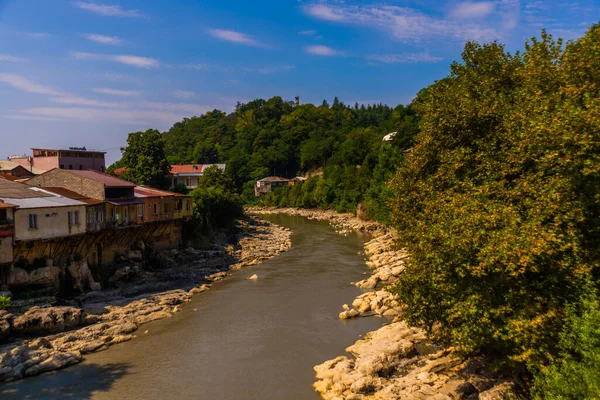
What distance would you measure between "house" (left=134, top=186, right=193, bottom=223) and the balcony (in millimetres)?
12198

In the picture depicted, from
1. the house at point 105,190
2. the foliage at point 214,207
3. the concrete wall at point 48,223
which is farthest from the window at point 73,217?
the foliage at point 214,207

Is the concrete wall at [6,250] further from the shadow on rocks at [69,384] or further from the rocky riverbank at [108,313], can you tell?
the shadow on rocks at [69,384]

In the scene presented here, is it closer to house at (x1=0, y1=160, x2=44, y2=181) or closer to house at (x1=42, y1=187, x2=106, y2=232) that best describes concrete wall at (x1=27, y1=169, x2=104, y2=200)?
house at (x1=42, y1=187, x2=106, y2=232)

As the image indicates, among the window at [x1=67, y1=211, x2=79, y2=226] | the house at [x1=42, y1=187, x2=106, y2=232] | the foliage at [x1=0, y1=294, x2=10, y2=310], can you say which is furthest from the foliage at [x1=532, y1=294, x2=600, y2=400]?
the house at [x1=42, y1=187, x2=106, y2=232]

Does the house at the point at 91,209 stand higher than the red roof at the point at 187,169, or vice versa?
the red roof at the point at 187,169

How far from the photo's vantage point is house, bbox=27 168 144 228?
33.9m

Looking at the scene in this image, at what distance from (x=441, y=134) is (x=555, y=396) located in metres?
11.4

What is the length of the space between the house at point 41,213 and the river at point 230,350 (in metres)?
8.94

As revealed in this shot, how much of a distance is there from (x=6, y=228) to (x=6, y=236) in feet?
1.53

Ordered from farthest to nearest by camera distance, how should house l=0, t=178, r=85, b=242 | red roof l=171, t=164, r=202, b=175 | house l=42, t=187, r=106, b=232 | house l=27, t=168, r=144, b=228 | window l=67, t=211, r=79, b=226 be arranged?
red roof l=171, t=164, r=202, b=175
house l=27, t=168, r=144, b=228
house l=42, t=187, r=106, b=232
window l=67, t=211, r=79, b=226
house l=0, t=178, r=85, b=242

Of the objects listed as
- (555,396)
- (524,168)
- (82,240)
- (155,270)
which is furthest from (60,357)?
(524,168)

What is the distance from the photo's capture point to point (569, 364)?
11.4 metres

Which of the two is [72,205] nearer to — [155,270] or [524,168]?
[155,270]

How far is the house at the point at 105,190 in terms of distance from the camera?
33875 millimetres
